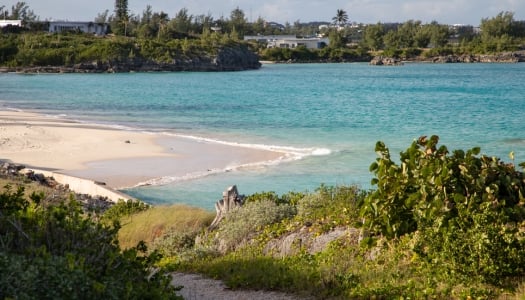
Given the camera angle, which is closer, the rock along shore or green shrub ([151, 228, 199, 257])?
green shrub ([151, 228, 199, 257])

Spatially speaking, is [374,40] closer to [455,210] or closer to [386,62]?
[386,62]

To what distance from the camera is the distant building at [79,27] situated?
525 feet

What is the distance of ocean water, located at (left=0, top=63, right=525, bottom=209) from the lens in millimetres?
22750

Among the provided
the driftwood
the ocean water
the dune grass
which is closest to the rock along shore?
the ocean water

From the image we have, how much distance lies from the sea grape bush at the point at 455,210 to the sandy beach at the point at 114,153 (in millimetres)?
13641

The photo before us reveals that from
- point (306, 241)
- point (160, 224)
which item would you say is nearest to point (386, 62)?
point (160, 224)

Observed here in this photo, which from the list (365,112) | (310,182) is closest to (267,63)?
(365,112)

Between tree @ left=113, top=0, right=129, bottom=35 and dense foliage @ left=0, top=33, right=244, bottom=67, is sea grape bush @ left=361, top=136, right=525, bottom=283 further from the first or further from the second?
tree @ left=113, top=0, right=129, bottom=35

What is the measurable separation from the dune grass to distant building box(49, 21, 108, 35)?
490 feet

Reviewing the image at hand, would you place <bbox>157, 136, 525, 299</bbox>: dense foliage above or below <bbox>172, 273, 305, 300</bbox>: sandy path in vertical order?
above

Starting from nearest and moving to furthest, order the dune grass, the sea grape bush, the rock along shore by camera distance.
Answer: the sea grape bush → the dune grass → the rock along shore

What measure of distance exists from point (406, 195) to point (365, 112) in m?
40.3

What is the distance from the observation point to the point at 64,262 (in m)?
5.16

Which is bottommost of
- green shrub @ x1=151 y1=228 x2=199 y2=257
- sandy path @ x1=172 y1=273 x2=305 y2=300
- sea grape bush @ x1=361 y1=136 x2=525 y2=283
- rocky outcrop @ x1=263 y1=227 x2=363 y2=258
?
green shrub @ x1=151 y1=228 x2=199 y2=257
